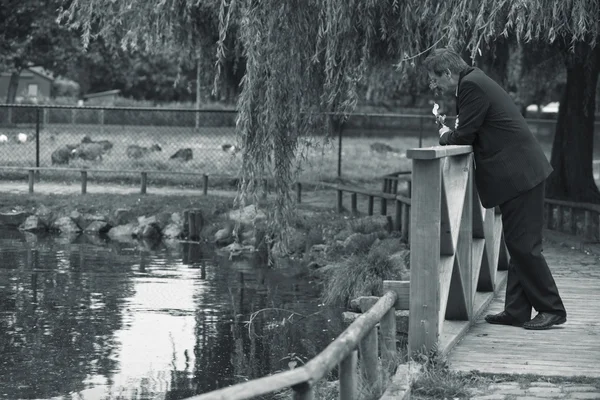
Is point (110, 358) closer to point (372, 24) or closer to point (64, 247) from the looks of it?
point (372, 24)

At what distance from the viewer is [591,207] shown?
13164 mm

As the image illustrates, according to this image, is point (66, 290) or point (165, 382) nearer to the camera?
point (165, 382)

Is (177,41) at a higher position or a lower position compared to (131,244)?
higher

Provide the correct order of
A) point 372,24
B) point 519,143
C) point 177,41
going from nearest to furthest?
point 519,143
point 372,24
point 177,41

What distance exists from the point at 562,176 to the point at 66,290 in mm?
8020

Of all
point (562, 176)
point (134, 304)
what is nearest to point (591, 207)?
point (562, 176)

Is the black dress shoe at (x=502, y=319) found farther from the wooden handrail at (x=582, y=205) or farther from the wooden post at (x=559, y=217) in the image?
the wooden post at (x=559, y=217)

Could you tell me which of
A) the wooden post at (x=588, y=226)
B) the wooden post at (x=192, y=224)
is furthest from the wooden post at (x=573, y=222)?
the wooden post at (x=192, y=224)

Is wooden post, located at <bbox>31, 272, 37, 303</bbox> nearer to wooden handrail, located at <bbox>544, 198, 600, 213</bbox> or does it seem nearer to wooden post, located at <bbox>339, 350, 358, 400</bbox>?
wooden handrail, located at <bbox>544, 198, 600, 213</bbox>

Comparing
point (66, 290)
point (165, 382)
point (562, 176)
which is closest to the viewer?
point (165, 382)

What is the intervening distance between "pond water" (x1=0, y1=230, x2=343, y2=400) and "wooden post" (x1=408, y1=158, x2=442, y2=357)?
2675 millimetres

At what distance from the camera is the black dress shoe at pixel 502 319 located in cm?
744

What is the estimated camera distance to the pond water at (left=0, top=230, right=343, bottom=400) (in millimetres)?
8898

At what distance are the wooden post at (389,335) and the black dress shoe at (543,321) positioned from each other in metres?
1.11
